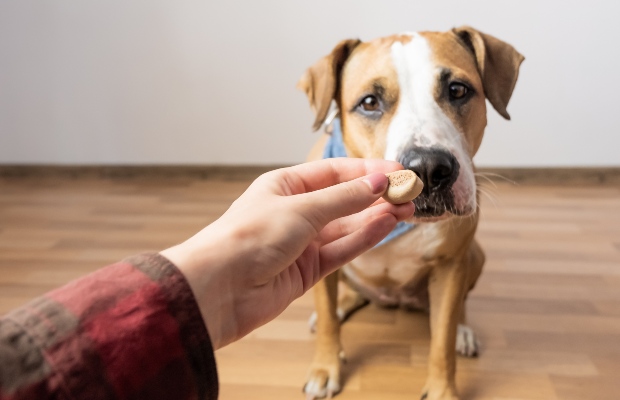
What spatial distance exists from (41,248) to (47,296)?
2164 millimetres

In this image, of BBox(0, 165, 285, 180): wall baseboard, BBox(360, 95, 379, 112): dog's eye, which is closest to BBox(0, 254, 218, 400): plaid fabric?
BBox(360, 95, 379, 112): dog's eye

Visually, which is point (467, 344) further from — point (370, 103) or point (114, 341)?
point (114, 341)

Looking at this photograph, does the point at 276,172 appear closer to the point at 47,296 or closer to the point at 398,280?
the point at 47,296

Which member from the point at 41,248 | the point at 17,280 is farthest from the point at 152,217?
the point at 17,280

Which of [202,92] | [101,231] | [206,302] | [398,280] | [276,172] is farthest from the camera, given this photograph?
[202,92]

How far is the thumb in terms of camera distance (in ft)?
2.79

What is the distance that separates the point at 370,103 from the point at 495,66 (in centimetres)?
40

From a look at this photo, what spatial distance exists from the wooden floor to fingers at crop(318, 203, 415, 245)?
2.23 ft

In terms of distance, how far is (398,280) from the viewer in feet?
5.28

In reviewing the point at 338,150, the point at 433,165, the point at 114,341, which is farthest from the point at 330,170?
the point at 114,341

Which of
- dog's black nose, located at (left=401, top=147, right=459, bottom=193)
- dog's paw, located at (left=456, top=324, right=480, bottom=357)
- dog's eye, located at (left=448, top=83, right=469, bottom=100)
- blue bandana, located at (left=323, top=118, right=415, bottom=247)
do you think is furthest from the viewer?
dog's paw, located at (left=456, top=324, right=480, bottom=357)

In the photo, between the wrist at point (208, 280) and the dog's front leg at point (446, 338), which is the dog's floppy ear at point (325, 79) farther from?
the wrist at point (208, 280)

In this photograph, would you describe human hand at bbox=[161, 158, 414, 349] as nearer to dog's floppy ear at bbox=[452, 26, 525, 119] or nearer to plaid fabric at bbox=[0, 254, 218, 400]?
plaid fabric at bbox=[0, 254, 218, 400]

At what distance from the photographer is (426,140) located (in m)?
1.17
